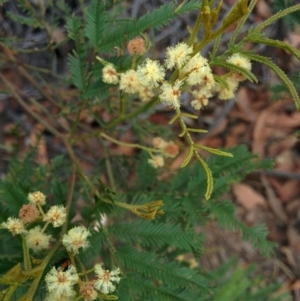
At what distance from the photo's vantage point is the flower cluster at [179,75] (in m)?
0.84

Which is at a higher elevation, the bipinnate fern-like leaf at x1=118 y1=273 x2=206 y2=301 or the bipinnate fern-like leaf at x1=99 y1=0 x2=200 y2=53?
the bipinnate fern-like leaf at x1=99 y1=0 x2=200 y2=53

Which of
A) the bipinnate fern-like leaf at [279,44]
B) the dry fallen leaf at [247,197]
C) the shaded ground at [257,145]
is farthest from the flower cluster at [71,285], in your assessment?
the dry fallen leaf at [247,197]

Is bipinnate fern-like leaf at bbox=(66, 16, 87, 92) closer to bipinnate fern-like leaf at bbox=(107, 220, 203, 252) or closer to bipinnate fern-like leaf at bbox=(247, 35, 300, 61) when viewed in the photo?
bipinnate fern-like leaf at bbox=(107, 220, 203, 252)

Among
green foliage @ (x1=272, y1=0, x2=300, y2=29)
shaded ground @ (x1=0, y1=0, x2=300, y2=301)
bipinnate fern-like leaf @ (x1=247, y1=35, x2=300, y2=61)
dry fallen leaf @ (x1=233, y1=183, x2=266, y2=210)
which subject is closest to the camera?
bipinnate fern-like leaf @ (x1=247, y1=35, x2=300, y2=61)

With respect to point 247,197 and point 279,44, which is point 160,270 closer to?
point 279,44

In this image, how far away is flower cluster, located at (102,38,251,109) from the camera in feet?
2.77

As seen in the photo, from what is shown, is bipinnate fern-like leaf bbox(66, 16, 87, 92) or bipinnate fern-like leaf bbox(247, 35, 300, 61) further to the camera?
bipinnate fern-like leaf bbox(66, 16, 87, 92)

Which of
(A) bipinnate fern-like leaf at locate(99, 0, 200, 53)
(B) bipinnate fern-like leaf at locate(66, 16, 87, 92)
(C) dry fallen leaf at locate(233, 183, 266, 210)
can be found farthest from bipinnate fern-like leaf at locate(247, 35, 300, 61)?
(C) dry fallen leaf at locate(233, 183, 266, 210)

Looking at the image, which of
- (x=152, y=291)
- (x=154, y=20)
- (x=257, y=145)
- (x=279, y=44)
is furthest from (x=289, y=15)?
(x=257, y=145)

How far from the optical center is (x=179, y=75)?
2.85 ft

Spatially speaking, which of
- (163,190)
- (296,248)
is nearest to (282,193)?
(296,248)

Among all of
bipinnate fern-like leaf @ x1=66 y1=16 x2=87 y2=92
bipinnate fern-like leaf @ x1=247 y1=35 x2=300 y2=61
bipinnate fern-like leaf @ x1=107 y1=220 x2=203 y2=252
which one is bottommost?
bipinnate fern-like leaf @ x1=107 y1=220 x2=203 y2=252

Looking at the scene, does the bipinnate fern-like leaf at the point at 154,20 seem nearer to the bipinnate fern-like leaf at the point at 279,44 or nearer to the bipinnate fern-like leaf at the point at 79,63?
the bipinnate fern-like leaf at the point at 79,63

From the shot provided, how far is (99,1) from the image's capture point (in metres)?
1.08
